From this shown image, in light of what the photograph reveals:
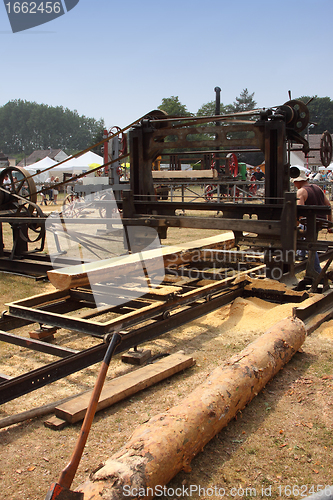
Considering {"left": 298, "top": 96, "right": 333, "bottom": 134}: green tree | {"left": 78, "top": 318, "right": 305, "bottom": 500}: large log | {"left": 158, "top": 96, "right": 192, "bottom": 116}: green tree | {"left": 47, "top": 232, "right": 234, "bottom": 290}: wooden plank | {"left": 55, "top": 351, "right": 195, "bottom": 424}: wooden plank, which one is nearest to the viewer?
{"left": 78, "top": 318, "right": 305, "bottom": 500}: large log

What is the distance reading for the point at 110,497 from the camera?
1.84 m

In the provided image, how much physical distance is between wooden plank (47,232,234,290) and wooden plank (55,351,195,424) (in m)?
1.15

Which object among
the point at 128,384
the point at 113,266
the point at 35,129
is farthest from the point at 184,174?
the point at 35,129

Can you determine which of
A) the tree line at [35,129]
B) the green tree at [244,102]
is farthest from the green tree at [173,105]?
the tree line at [35,129]

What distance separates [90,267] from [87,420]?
273 centimetres

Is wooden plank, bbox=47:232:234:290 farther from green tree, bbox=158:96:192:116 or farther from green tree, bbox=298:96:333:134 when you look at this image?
green tree, bbox=298:96:333:134

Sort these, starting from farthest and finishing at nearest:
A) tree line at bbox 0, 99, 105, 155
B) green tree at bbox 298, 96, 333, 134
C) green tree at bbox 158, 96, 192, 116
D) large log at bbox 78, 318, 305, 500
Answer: tree line at bbox 0, 99, 105, 155, green tree at bbox 298, 96, 333, 134, green tree at bbox 158, 96, 192, 116, large log at bbox 78, 318, 305, 500


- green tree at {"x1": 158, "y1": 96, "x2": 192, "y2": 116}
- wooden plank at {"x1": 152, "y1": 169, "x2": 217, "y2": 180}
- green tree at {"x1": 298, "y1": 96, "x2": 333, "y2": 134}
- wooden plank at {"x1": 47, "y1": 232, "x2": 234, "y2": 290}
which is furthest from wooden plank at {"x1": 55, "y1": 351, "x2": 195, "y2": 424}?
green tree at {"x1": 298, "y1": 96, "x2": 333, "y2": 134}

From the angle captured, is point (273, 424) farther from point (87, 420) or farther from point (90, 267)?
Result: point (90, 267)

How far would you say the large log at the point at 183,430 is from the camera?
6.37ft

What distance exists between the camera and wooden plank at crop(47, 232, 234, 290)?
407 centimetres

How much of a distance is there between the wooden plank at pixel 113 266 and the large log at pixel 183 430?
Result: 1752mm

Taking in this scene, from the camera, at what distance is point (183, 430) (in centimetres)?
230

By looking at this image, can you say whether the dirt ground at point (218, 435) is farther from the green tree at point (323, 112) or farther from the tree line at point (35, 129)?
the tree line at point (35, 129)
